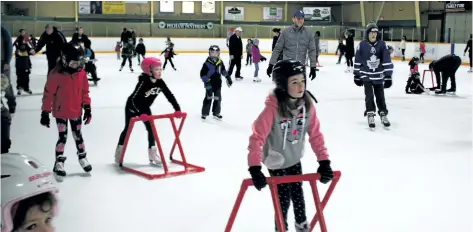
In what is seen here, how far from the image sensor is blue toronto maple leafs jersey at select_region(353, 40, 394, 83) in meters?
6.76

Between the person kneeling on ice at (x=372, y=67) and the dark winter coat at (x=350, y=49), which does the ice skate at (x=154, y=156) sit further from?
the dark winter coat at (x=350, y=49)

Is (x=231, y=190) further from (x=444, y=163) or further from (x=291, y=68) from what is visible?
(x=444, y=163)

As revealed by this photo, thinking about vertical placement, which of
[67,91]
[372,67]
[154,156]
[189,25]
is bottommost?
[154,156]

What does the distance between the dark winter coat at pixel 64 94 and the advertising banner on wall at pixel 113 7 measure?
87.2 ft

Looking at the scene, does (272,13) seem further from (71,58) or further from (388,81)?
(71,58)

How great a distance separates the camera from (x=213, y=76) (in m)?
7.35

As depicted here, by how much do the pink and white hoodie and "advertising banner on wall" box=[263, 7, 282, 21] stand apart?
31.6 metres

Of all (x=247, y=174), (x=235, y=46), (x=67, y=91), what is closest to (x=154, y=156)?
(x=247, y=174)

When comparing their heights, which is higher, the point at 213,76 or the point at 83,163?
the point at 213,76

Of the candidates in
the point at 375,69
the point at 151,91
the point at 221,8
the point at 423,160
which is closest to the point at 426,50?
the point at 221,8

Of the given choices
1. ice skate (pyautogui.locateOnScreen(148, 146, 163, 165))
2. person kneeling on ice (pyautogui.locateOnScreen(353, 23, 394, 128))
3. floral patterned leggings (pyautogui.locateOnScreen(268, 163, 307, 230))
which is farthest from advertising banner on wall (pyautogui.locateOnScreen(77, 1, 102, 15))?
floral patterned leggings (pyautogui.locateOnScreen(268, 163, 307, 230))

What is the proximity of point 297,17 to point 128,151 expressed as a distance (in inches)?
105

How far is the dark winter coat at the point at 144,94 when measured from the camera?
15.6 feet

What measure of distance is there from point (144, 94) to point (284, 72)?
238 cm
